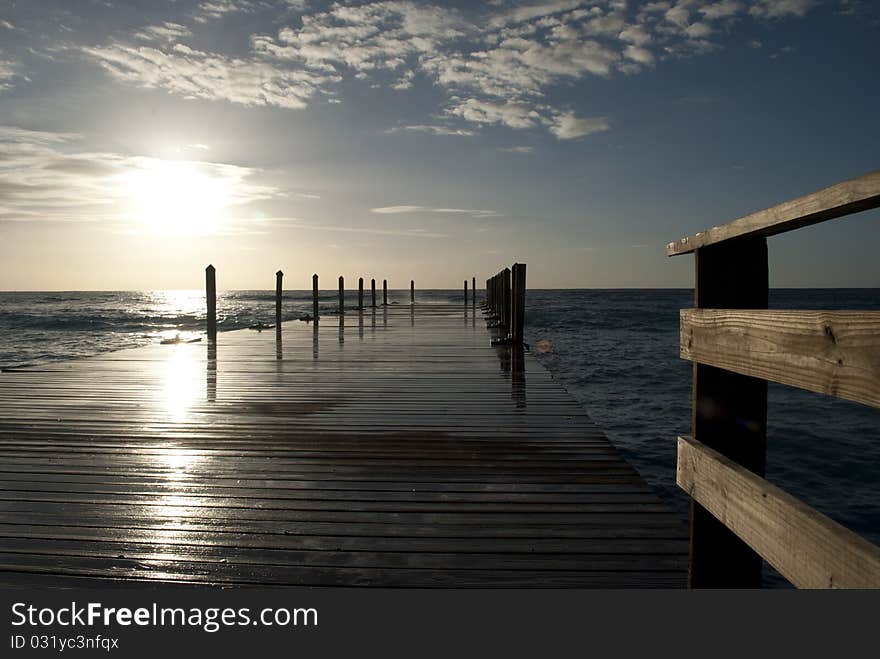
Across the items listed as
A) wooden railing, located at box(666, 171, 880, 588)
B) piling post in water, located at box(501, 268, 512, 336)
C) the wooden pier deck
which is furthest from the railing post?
piling post in water, located at box(501, 268, 512, 336)

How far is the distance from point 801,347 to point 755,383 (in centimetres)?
53

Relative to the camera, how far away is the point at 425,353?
10.7 m

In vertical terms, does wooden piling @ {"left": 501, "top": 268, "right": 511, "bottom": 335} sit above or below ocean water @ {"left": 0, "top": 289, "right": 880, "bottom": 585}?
above

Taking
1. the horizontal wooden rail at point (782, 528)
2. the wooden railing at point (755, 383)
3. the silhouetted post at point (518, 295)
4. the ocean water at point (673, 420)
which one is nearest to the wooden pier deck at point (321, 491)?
the wooden railing at point (755, 383)

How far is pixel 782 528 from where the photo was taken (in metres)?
1.45

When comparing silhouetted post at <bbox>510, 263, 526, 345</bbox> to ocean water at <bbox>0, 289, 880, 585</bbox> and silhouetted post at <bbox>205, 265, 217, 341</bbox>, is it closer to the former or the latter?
ocean water at <bbox>0, 289, 880, 585</bbox>

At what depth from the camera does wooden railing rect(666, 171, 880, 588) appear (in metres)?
1.21

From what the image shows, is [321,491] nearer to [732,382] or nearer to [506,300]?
[732,382]

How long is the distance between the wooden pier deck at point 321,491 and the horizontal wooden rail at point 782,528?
82 cm

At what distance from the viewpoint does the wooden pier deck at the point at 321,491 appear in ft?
8.53

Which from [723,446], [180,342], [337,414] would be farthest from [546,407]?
[180,342]

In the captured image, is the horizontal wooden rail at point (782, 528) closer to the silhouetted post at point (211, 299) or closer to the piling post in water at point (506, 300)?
the silhouetted post at point (211, 299)

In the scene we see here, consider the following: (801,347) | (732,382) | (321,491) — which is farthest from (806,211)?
(321,491)

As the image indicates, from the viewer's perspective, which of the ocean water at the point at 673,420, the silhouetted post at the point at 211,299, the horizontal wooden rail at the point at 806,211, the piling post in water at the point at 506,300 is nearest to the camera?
the horizontal wooden rail at the point at 806,211
